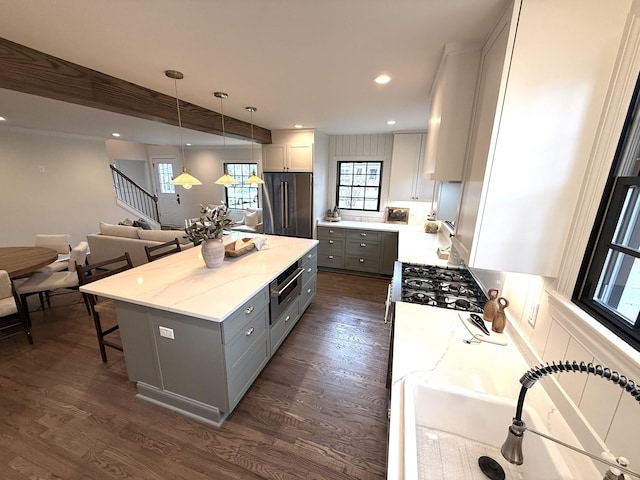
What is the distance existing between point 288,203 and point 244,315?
3072 mm

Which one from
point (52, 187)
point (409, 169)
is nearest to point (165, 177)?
point (52, 187)

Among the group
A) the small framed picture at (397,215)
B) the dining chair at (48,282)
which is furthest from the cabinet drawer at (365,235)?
the dining chair at (48,282)

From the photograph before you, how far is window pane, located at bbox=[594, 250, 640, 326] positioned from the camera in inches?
32.9

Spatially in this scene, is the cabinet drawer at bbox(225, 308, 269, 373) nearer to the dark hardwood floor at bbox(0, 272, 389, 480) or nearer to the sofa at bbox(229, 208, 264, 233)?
the dark hardwood floor at bbox(0, 272, 389, 480)

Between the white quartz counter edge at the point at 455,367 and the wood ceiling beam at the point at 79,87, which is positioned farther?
the wood ceiling beam at the point at 79,87

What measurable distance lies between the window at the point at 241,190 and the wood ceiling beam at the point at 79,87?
159 inches


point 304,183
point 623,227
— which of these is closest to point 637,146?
point 623,227

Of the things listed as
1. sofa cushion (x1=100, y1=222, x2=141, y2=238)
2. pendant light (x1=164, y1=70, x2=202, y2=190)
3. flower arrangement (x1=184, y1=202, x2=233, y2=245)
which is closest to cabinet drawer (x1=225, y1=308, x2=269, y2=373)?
flower arrangement (x1=184, y1=202, x2=233, y2=245)

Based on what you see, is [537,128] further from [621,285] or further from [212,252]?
[212,252]

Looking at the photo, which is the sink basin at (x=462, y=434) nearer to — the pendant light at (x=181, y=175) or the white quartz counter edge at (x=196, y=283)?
the white quartz counter edge at (x=196, y=283)

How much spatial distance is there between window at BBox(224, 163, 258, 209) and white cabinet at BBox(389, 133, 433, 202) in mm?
3934

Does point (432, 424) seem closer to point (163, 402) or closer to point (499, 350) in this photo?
point (499, 350)

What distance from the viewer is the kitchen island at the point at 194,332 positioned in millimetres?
1596

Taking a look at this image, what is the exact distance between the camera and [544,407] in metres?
0.99
